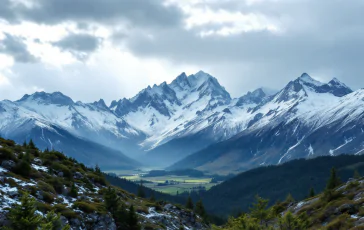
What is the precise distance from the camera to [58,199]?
6372cm

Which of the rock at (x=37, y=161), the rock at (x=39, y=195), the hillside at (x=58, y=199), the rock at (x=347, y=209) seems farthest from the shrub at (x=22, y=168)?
the rock at (x=347, y=209)

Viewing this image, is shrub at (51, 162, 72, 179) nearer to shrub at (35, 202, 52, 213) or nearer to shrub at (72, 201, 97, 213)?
shrub at (72, 201, 97, 213)

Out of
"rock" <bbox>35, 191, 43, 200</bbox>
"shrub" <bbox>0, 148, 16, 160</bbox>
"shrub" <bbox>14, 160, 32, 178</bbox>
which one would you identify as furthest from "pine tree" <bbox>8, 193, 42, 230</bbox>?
"shrub" <bbox>0, 148, 16, 160</bbox>

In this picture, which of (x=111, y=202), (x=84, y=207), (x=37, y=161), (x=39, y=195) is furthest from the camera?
(x=37, y=161)

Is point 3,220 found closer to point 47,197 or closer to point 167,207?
point 47,197

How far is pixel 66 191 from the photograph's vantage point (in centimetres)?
7019

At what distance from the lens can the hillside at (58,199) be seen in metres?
49.3

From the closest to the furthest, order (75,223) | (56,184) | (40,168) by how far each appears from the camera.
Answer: (75,223)
(56,184)
(40,168)

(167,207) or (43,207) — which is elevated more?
(167,207)

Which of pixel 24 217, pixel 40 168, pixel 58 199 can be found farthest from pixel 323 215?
pixel 24 217

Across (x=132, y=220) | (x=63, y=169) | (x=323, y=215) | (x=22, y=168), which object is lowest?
(x=323, y=215)

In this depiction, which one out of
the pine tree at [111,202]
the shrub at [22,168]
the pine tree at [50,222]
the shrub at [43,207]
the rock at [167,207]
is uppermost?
the shrub at [22,168]

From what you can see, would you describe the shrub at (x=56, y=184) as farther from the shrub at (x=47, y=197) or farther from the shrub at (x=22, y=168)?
the shrub at (x=47, y=197)

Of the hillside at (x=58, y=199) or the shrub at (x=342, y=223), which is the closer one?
the hillside at (x=58, y=199)
